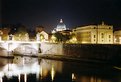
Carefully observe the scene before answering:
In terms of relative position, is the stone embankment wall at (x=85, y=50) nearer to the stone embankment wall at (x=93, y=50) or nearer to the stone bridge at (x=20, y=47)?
the stone embankment wall at (x=93, y=50)

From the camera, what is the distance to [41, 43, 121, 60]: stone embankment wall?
22.0 metres

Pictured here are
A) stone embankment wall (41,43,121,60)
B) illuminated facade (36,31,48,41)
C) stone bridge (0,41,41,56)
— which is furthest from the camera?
illuminated facade (36,31,48,41)

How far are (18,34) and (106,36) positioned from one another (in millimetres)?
11079

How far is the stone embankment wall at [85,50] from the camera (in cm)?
2196

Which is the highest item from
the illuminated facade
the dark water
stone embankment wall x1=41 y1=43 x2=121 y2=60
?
the illuminated facade

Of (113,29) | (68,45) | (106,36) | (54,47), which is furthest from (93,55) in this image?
(113,29)

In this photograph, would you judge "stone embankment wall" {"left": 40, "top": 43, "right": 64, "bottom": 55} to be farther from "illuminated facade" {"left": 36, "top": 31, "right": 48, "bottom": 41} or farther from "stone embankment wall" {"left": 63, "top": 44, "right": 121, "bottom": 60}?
"illuminated facade" {"left": 36, "top": 31, "right": 48, "bottom": 41}

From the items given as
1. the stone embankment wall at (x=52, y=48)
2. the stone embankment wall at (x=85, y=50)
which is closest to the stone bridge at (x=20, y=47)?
the stone embankment wall at (x=52, y=48)

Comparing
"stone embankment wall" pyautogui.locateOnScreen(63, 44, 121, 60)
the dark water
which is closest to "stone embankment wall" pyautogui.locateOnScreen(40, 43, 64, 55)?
"stone embankment wall" pyautogui.locateOnScreen(63, 44, 121, 60)

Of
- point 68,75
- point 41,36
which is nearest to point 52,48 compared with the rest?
point 41,36

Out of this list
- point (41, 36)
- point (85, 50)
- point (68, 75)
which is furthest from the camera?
point (41, 36)

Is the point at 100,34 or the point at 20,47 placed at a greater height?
the point at 100,34

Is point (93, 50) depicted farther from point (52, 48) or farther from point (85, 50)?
point (52, 48)

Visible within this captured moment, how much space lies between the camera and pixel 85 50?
A: 2466 cm
